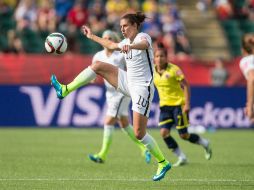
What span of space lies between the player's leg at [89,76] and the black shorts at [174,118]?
9.89 feet

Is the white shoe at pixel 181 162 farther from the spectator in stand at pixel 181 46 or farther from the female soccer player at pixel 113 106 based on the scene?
the spectator in stand at pixel 181 46

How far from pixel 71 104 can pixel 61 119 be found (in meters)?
0.57

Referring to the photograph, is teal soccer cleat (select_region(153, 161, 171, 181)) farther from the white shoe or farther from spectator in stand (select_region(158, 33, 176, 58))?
spectator in stand (select_region(158, 33, 176, 58))

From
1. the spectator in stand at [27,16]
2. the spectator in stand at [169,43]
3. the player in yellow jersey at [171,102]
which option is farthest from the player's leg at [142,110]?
the spectator in stand at [169,43]

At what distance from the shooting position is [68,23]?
26.5 meters

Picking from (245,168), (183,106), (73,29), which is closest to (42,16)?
(73,29)

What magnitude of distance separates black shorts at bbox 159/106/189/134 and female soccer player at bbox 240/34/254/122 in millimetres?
2691

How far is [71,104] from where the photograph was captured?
23.2 metres

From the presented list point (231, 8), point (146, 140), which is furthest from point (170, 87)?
point (231, 8)

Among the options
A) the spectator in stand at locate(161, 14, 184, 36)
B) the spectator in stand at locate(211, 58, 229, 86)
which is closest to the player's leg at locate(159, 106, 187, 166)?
the spectator in stand at locate(211, 58, 229, 86)

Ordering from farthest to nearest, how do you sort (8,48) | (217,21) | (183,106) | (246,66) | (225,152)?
1. (217,21)
2. (8,48)
3. (225,152)
4. (183,106)
5. (246,66)

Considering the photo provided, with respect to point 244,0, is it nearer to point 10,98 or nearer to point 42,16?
point 42,16

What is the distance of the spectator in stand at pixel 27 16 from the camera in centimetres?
2602

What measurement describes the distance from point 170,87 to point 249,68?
116 inches
